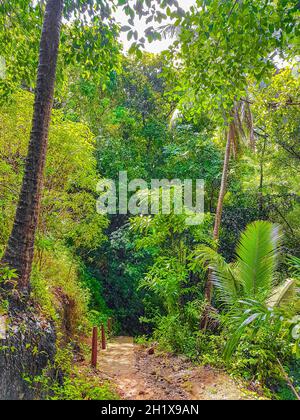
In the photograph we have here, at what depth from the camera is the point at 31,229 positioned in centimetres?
369

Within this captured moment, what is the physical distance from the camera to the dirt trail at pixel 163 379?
4484 mm

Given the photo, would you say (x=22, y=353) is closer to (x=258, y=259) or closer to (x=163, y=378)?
(x=163, y=378)

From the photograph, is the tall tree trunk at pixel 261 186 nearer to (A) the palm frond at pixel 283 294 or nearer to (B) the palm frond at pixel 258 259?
(B) the palm frond at pixel 258 259

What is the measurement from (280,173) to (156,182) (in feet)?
12.5

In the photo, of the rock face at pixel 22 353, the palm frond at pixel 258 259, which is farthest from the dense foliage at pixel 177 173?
the rock face at pixel 22 353

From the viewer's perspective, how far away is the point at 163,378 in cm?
534

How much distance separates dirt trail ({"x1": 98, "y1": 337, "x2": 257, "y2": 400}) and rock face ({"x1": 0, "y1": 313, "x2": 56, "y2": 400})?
1547mm

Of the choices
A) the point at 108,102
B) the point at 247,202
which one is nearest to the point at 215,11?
the point at 247,202

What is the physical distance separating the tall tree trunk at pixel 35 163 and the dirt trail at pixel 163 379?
2.44 m

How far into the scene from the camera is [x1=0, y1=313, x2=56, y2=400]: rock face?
2914mm

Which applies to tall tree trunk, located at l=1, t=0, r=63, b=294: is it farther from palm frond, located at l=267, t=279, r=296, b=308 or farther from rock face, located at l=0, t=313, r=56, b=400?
palm frond, located at l=267, t=279, r=296, b=308

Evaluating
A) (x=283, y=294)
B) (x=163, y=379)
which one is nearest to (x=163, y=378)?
(x=163, y=379)

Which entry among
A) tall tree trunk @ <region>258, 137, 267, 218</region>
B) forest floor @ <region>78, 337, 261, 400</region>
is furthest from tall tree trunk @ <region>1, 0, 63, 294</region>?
tall tree trunk @ <region>258, 137, 267, 218</region>
